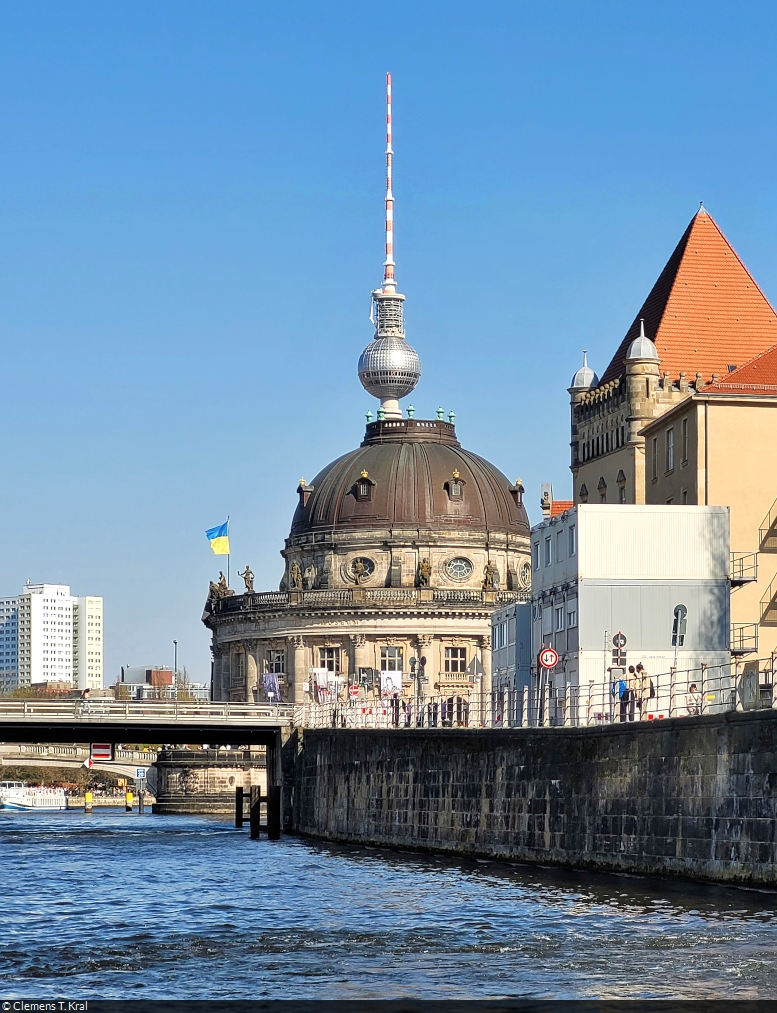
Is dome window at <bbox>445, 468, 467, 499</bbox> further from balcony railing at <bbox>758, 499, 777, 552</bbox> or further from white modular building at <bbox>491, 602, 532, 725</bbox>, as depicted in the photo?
balcony railing at <bbox>758, 499, 777, 552</bbox>

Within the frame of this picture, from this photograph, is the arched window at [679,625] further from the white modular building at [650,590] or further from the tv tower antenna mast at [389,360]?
the tv tower antenna mast at [389,360]

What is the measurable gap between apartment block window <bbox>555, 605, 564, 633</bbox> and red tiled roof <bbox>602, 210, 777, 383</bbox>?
3819cm

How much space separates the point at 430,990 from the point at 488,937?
274 inches

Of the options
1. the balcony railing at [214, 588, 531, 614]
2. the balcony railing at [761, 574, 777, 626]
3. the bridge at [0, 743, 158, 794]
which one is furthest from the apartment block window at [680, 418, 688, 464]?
the bridge at [0, 743, 158, 794]

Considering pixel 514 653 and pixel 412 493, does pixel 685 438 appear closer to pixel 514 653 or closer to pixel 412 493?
pixel 514 653

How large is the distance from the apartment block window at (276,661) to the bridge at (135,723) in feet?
172

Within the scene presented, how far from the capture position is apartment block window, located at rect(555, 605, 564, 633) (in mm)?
66438

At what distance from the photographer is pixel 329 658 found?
14162cm

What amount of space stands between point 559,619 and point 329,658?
75824mm

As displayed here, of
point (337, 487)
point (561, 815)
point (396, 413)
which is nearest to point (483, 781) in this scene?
point (561, 815)

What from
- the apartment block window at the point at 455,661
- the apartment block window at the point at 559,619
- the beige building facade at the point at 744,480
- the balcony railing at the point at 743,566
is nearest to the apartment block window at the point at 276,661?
the apartment block window at the point at 455,661

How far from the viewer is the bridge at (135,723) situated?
272 feet

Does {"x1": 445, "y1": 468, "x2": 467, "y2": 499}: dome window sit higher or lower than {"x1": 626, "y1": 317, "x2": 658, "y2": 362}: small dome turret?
lower

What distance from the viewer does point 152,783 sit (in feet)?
529
